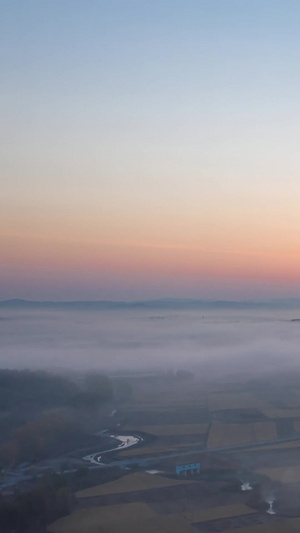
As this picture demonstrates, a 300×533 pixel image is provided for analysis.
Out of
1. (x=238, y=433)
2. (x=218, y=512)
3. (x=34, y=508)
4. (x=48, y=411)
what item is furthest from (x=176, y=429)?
(x=34, y=508)

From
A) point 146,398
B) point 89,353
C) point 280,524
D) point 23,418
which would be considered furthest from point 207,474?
point 89,353

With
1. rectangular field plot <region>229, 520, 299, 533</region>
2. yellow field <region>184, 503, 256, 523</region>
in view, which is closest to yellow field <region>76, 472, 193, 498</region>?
yellow field <region>184, 503, 256, 523</region>

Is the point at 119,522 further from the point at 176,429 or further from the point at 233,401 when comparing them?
the point at 233,401

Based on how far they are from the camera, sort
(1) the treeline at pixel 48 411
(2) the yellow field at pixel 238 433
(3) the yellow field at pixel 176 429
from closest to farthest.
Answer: (1) the treeline at pixel 48 411, (2) the yellow field at pixel 238 433, (3) the yellow field at pixel 176 429

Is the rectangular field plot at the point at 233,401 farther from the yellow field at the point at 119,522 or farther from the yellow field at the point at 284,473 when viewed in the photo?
the yellow field at the point at 119,522

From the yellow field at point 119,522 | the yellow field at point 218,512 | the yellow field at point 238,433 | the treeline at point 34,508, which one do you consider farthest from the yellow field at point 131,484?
the yellow field at point 238,433
